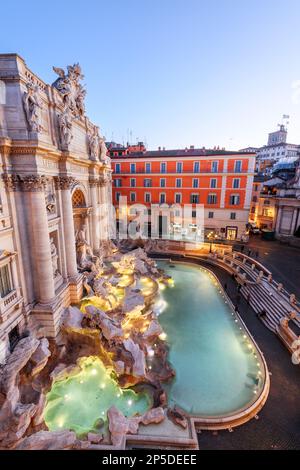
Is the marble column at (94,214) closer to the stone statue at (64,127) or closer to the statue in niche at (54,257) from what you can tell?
the stone statue at (64,127)

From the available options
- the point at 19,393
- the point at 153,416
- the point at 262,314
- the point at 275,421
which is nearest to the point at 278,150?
the point at 262,314

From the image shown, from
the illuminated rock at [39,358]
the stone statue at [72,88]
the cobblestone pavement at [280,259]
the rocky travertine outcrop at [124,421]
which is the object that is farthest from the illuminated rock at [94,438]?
the stone statue at [72,88]

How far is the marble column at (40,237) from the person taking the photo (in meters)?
8.97

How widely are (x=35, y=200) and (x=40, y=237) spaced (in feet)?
5.46

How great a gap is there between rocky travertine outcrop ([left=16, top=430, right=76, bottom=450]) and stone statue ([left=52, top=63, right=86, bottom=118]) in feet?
44.7

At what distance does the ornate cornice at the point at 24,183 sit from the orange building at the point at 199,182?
2156 centimetres

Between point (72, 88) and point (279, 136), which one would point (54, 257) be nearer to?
point (72, 88)

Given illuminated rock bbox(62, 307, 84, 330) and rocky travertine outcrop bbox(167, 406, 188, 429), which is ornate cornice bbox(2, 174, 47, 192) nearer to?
illuminated rock bbox(62, 307, 84, 330)

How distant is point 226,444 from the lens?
22.7ft

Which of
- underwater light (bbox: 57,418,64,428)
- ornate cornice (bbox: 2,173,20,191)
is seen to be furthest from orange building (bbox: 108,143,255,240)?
underwater light (bbox: 57,418,64,428)

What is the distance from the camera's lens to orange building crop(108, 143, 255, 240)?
26.6m

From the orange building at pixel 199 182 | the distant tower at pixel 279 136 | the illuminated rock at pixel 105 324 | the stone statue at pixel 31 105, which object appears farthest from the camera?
the distant tower at pixel 279 136
